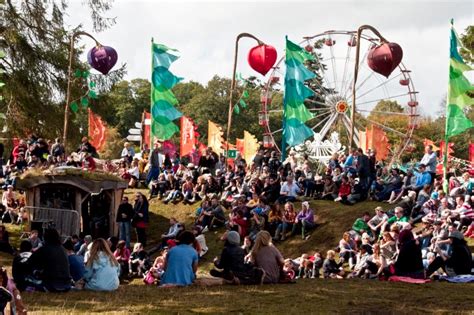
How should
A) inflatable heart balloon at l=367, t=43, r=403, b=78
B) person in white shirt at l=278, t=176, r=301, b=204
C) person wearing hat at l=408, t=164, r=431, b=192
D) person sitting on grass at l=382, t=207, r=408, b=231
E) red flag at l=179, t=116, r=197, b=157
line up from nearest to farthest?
person sitting on grass at l=382, t=207, r=408, b=231, person wearing hat at l=408, t=164, r=431, b=192, person in white shirt at l=278, t=176, r=301, b=204, inflatable heart balloon at l=367, t=43, r=403, b=78, red flag at l=179, t=116, r=197, b=157

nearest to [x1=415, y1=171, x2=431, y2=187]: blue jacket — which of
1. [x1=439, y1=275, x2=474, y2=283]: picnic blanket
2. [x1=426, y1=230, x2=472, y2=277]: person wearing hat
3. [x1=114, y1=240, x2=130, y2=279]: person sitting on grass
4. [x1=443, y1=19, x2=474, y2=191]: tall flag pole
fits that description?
[x1=443, y1=19, x2=474, y2=191]: tall flag pole

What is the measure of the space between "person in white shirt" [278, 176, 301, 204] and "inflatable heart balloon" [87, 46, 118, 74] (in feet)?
25.0

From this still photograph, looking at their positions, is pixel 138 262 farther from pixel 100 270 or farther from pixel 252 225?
pixel 100 270

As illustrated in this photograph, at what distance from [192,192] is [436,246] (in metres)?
12.5

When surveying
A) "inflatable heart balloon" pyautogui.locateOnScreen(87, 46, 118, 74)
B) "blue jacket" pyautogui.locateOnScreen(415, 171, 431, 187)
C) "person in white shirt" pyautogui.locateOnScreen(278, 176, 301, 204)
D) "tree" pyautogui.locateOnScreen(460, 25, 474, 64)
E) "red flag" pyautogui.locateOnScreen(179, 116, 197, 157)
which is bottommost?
"person in white shirt" pyautogui.locateOnScreen(278, 176, 301, 204)

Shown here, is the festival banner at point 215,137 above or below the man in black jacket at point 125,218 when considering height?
above

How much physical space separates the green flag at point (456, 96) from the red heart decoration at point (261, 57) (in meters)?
7.71

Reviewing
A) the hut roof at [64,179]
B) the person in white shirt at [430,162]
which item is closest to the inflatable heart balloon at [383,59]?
the person in white shirt at [430,162]

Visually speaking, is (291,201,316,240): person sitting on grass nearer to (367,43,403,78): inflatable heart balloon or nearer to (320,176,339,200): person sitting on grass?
(320,176,339,200): person sitting on grass

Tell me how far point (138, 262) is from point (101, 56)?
10.5 metres

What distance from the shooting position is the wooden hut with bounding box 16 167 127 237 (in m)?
24.1

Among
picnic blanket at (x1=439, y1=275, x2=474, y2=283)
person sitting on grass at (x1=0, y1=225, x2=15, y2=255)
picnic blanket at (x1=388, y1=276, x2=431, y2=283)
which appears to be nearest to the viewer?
picnic blanket at (x1=388, y1=276, x2=431, y2=283)

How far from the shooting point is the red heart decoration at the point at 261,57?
96.5 ft

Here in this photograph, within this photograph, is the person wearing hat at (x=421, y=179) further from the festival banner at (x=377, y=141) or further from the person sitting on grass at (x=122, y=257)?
the festival banner at (x=377, y=141)
